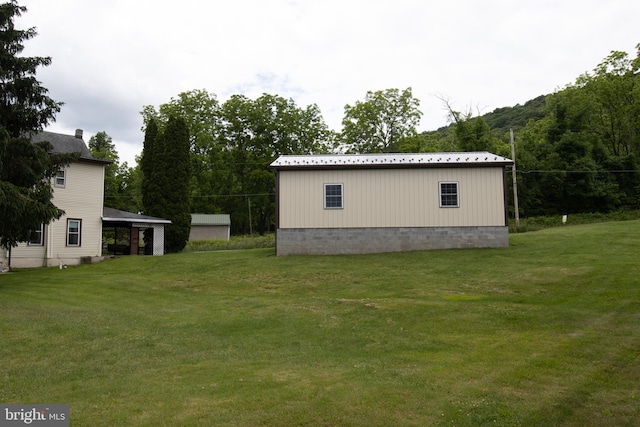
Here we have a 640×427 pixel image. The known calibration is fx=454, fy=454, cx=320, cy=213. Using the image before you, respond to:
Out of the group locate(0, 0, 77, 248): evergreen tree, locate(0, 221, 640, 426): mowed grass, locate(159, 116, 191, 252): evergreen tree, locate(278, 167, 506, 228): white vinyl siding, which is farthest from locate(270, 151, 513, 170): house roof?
locate(159, 116, 191, 252): evergreen tree

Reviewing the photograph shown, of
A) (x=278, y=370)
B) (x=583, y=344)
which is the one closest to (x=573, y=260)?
(x=583, y=344)

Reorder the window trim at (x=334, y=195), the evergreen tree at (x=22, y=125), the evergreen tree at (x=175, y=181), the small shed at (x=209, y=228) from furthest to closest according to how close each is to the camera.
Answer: the small shed at (x=209, y=228), the evergreen tree at (x=175, y=181), the window trim at (x=334, y=195), the evergreen tree at (x=22, y=125)

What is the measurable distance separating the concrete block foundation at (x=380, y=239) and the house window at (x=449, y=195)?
1.12 m

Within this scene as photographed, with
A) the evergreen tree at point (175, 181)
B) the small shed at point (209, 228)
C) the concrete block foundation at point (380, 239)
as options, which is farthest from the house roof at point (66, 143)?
the small shed at point (209, 228)

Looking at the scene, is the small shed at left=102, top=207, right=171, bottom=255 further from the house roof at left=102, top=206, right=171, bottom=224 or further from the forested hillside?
the forested hillside

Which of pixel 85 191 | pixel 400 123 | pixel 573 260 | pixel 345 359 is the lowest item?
pixel 345 359

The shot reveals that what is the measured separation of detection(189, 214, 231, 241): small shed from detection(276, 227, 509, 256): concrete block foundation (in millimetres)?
25840

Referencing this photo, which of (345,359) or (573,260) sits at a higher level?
(573,260)

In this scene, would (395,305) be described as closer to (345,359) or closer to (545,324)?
(545,324)

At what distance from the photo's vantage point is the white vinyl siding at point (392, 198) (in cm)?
2100

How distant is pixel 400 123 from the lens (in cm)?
4528

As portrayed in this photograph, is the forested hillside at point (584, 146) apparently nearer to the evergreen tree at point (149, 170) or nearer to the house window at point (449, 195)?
the house window at point (449, 195)

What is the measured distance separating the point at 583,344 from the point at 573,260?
961cm

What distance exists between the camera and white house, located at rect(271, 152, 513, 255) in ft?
68.8
